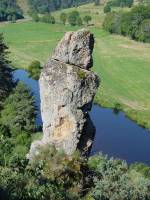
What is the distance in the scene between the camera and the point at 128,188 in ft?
78.6

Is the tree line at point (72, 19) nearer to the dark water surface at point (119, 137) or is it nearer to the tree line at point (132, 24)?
the tree line at point (132, 24)

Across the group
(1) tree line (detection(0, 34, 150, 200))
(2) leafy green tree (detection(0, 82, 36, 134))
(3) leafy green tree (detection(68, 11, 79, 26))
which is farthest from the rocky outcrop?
(3) leafy green tree (detection(68, 11, 79, 26))

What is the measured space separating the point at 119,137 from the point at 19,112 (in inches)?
579

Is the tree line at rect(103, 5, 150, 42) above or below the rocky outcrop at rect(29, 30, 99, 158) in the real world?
below

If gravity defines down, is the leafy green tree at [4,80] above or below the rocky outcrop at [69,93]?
below

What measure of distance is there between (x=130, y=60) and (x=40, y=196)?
273ft

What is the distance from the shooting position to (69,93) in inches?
923

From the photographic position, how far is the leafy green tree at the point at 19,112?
1764 inches

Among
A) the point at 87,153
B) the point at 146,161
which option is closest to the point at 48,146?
the point at 87,153

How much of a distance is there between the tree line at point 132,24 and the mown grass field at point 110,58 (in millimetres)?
2095

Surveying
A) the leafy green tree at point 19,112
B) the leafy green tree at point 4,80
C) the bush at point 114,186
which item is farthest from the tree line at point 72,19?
the bush at point 114,186

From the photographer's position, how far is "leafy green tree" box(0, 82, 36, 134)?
1764 inches

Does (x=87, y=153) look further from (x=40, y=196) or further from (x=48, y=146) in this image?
(x=40, y=196)

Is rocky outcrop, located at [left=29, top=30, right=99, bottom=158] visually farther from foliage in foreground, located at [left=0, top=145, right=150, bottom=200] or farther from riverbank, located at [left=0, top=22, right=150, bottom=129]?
riverbank, located at [left=0, top=22, right=150, bottom=129]
